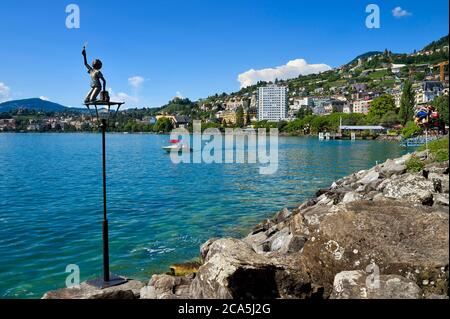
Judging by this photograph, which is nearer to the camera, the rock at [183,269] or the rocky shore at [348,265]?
the rocky shore at [348,265]

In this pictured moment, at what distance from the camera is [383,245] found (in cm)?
718

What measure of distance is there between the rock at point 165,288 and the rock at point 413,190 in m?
5.77

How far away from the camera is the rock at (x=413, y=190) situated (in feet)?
32.6

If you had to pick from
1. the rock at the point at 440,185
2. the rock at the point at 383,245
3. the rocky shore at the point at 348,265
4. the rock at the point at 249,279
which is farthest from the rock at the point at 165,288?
the rock at the point at 440,185

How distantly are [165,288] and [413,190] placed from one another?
6.71 meters

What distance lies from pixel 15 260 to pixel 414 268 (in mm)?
13587

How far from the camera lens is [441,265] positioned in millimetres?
6613

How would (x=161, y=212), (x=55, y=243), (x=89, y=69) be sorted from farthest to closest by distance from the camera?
1. (x=161, y=212)
2. (x=55, y=243)
3. (x=89, y=69)

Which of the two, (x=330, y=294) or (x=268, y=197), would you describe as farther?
(x=268, y=197)

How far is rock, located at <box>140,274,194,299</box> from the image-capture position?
7883mm

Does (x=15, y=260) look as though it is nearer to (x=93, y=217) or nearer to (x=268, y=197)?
(x=93, y=217)

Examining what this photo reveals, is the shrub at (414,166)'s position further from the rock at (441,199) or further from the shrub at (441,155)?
the rock at (441,199)

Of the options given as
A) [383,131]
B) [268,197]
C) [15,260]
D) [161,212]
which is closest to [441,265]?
[15,260]

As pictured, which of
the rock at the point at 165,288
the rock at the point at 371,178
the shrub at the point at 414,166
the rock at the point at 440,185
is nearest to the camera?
the rock at the point at 165,288
